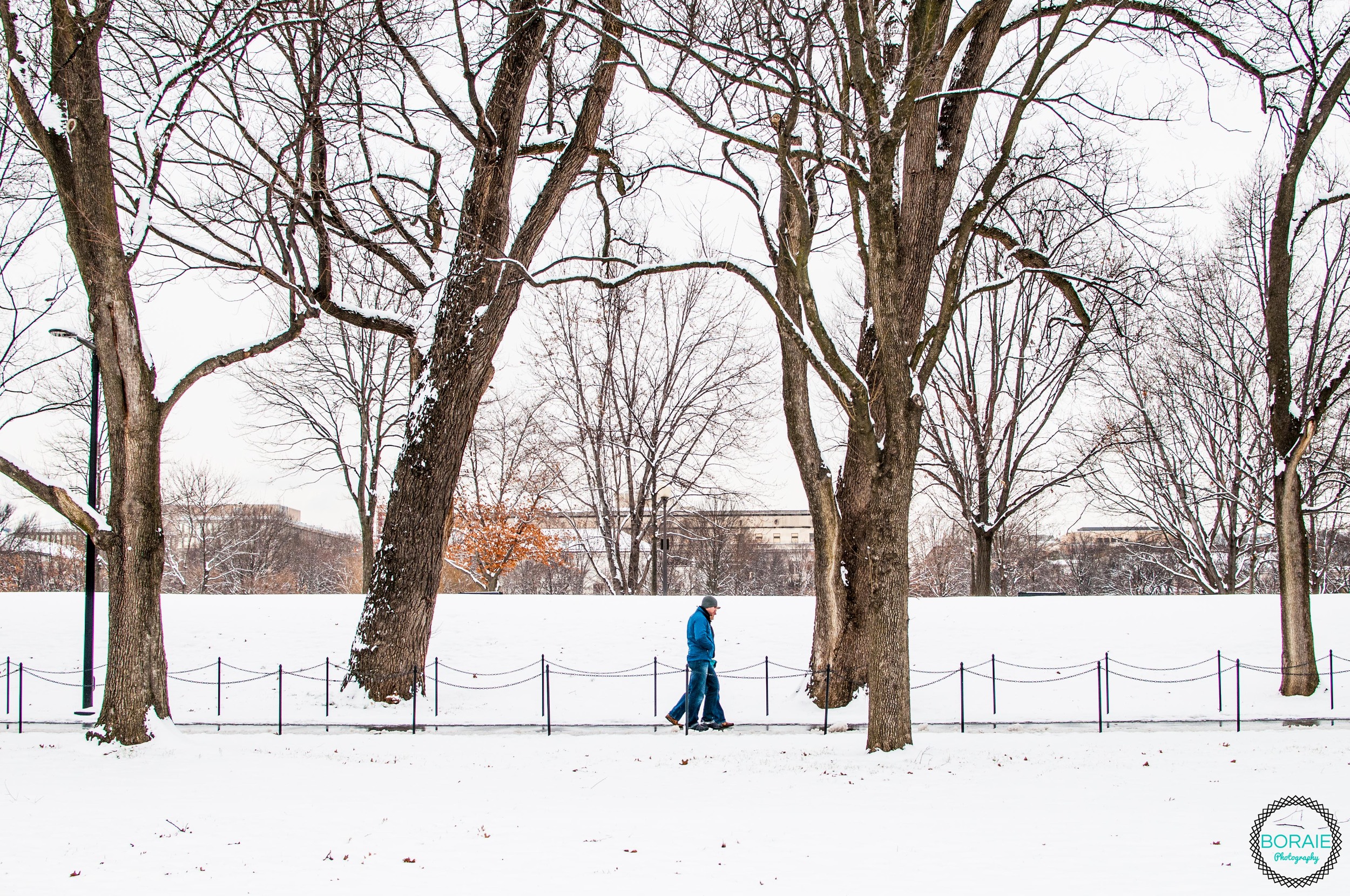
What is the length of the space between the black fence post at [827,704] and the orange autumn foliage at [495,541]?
17.7 meters

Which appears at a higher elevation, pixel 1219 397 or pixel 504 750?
pixel 1219 397

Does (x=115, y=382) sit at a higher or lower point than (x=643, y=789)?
higher

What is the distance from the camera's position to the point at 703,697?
11.4 meters

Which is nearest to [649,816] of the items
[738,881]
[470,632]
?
[738,881]

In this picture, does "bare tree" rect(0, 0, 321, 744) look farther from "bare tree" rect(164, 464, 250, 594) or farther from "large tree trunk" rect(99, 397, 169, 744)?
"bare tree" rect(164, 464, 250, 594)

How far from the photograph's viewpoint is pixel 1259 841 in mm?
5770

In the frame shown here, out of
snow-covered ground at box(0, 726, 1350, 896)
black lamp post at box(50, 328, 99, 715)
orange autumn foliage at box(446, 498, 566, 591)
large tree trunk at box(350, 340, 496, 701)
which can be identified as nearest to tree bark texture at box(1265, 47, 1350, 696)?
snow-covered ground at box(0, 726, 1350, 896)

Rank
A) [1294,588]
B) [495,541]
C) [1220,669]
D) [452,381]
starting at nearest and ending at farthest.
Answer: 1. [452,381]
2. [1220,669]
3. [1294,588]
4. [495,541]

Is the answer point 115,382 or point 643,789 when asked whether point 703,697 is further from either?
point 115,382

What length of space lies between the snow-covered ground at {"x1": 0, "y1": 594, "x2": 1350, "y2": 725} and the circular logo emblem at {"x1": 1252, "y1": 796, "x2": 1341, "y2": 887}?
19.7 ft

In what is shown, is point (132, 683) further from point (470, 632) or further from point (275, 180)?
point (470, 632)

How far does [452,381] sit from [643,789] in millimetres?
6860

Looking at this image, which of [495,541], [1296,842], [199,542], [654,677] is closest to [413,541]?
[654,677]

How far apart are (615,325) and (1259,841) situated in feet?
74.1
